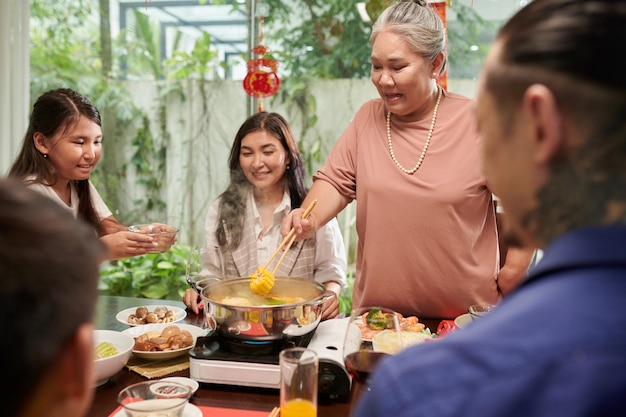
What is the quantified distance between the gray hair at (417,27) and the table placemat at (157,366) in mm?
1394

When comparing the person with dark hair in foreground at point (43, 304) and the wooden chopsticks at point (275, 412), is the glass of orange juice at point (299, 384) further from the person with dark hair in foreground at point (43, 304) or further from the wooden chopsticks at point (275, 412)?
the person with dark hair in foreground at point (43, 304)

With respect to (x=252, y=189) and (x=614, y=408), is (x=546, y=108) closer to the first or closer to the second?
(x=614, y=408)

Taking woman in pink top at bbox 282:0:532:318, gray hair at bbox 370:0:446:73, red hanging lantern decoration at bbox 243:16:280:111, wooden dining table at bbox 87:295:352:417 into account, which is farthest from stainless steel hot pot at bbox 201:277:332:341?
red hanging lantern decoration at bbox 243:16:280:111

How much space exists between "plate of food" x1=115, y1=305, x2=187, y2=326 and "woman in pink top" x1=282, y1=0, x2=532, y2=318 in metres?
0.53

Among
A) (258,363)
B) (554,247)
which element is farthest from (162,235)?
(554,247)

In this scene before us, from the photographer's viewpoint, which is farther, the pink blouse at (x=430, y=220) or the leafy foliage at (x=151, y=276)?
the leafy foliage at (x=151, y=276)

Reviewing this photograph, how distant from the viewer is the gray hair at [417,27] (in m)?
2.21

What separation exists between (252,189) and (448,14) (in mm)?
1773

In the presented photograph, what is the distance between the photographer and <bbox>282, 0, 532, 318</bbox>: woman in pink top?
88.4 inches

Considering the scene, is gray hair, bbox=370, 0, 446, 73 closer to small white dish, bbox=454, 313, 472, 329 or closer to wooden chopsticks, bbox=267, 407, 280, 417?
small white dish, bbox=454, 313, 472, 329

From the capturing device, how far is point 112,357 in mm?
1572

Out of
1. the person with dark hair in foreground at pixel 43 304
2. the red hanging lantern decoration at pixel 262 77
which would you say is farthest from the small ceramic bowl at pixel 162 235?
the red hanging lantern decoration at pixel 262 77

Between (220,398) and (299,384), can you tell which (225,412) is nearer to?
(220,398)

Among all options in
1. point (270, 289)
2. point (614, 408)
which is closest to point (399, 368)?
point (614, 408)
